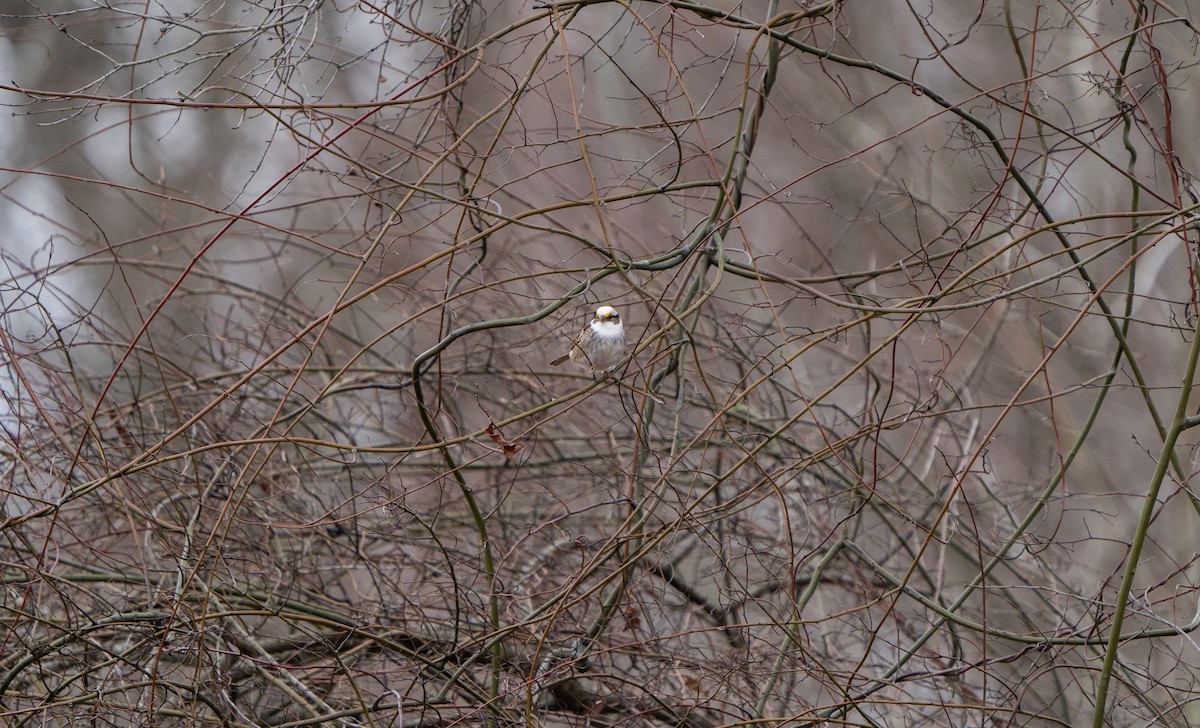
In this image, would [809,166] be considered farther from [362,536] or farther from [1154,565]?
[362,536]

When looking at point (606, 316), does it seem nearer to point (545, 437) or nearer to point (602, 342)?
point (602, 342)

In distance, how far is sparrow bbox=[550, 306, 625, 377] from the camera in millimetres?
3494

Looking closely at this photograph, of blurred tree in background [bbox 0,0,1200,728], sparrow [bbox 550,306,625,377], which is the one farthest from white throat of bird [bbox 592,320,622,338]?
blurred tree in background [bbox 0,0,1200,728]

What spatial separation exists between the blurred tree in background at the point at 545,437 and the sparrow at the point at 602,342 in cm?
13

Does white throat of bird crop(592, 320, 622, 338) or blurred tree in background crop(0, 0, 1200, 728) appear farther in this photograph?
white throat of bird crop(592, 320, 622, 338)

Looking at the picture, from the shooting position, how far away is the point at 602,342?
3.57m

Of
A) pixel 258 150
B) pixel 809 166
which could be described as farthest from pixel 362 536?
pixel 809 166

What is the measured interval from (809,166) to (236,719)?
25.9ft

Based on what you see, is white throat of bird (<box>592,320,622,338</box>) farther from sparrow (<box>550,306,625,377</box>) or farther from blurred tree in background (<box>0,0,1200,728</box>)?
blurred tree in background (<box>0,0,1200,728</box>)

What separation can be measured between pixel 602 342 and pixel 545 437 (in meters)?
0.77

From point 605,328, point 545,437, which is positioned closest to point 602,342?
point 605,328

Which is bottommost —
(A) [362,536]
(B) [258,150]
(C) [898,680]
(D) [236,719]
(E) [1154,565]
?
(D) [236,719]

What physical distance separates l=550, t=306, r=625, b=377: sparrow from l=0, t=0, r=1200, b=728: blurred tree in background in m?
0.13

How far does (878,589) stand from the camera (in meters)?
3.87
